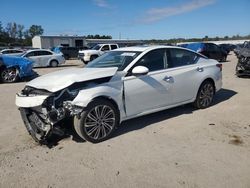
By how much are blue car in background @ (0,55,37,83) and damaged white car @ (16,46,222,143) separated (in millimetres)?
7886

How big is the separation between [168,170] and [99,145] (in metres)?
1.41

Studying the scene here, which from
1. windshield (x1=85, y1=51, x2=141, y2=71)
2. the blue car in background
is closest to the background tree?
the blue car in background

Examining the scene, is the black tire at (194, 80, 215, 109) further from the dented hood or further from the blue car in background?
the blue car in background

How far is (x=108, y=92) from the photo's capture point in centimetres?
498

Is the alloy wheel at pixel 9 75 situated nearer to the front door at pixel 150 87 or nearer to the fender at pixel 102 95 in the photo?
the front door at pixel 150 87

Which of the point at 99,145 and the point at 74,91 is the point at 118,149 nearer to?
the point at 99,145

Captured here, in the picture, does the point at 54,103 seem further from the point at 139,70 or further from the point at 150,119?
the point at 150,119

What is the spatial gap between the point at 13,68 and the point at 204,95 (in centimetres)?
941

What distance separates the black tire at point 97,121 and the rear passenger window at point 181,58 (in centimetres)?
192

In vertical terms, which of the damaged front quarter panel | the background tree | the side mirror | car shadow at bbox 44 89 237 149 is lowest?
car shadow at bbox 44 89 237 149

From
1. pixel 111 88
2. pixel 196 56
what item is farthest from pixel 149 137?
pixel 196 56

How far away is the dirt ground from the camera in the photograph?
3723 millimetres

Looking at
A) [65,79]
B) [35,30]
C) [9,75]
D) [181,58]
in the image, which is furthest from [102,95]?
[35,30]

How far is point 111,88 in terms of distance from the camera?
5043 millimetres
